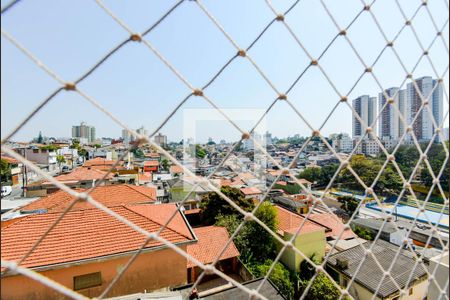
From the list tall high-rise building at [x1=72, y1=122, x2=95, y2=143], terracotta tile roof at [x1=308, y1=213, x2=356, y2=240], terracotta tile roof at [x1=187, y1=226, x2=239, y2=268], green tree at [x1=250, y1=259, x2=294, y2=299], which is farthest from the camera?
tall high-rise building at [x1=72, y1=122, x2=95, y2=143]

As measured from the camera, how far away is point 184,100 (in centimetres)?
48

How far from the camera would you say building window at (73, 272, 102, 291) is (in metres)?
2.08

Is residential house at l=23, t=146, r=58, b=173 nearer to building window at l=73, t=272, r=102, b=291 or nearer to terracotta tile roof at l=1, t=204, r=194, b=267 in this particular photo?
terracotta tile roof at l=1, t=204, r=194, b=267

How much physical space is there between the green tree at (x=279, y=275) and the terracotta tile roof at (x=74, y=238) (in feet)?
6.89

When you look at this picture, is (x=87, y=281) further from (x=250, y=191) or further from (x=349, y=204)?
(x=349, y=204)

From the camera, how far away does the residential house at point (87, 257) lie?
Answer: 199 cm

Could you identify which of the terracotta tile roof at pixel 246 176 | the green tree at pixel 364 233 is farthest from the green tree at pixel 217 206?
the terracotta tile roof at pixel 246 176

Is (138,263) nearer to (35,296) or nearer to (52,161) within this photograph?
(35,296)

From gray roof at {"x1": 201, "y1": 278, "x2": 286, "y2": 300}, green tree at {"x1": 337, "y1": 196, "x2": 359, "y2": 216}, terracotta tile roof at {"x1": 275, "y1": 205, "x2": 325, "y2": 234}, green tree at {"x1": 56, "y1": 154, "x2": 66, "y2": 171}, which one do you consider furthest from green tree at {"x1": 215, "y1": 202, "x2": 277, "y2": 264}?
green tree at {"x1": 56, "y1": 154, "x2": 66, "y2": 171}

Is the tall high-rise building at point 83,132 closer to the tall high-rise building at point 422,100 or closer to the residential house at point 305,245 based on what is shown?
the residential house at point 305,245

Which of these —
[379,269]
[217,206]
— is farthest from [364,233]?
[217,206]

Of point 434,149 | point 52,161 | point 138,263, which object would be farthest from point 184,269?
point 434,149

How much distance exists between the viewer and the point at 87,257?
6.87 feet

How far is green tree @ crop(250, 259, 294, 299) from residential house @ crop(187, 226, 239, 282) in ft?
1.32
